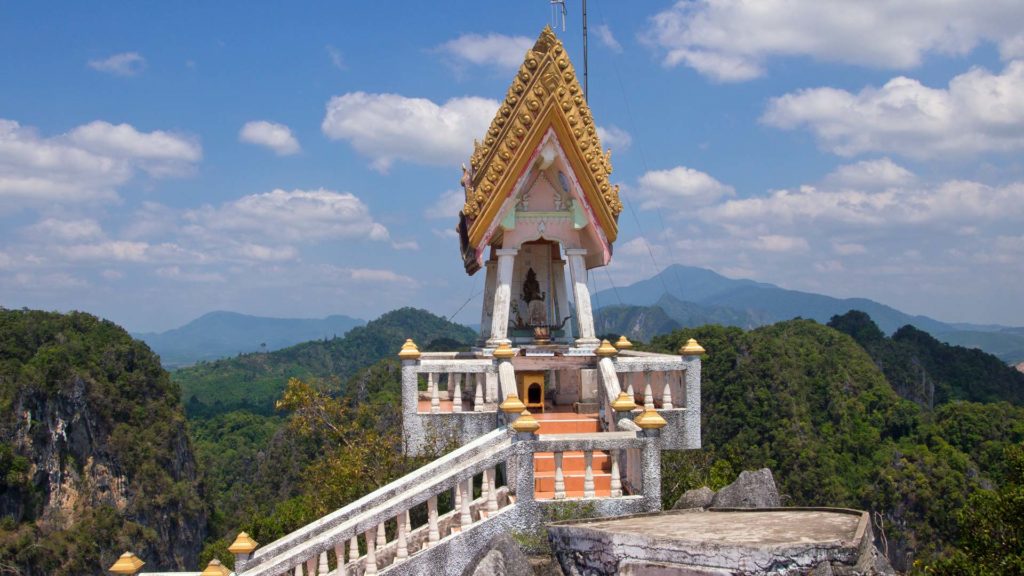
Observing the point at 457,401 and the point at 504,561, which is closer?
the point at 504,561

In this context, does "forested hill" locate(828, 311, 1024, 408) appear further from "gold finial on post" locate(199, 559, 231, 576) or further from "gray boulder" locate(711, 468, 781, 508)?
"gold finial on post" locate(199, 559, 231, 576)

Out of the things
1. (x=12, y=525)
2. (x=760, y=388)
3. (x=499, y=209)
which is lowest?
(x=12, y=525)

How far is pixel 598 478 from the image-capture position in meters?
11.7

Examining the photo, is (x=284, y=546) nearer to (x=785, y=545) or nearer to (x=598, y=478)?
(x=598, y=478)

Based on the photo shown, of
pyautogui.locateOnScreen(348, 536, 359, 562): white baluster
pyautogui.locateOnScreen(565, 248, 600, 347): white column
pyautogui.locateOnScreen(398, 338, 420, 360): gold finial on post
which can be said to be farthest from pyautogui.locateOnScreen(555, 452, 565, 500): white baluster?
pyautogui.locateOnScreen(565, 248, 600, 347): white column

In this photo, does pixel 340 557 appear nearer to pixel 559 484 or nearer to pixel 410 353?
pixel 559 484

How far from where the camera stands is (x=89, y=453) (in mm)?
67375

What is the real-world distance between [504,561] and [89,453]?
66223 mm

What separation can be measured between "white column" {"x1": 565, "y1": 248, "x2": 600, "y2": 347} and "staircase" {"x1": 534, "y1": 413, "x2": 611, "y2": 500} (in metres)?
1.28

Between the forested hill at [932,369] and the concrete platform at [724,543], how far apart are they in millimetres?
94204

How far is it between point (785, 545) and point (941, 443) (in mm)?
58948

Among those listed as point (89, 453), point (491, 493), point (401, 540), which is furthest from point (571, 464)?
point (89, 453)

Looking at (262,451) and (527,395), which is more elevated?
(527,395)

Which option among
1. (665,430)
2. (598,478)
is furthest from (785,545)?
(665,430)
